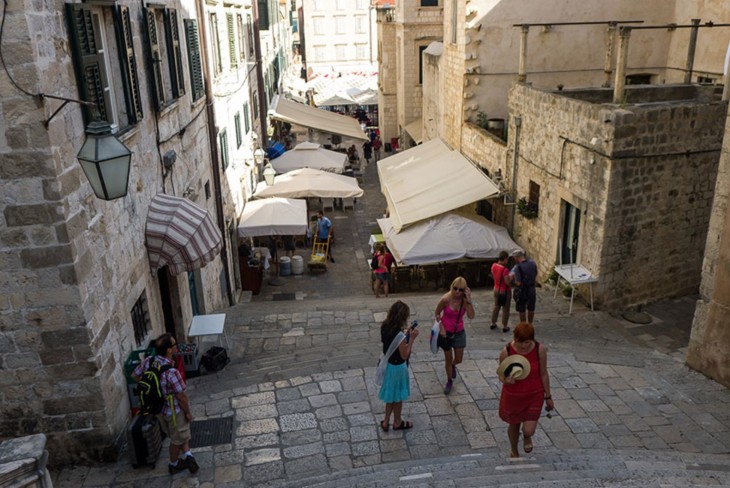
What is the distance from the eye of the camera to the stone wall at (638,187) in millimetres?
10250

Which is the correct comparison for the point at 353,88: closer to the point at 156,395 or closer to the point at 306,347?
the point at 306,347

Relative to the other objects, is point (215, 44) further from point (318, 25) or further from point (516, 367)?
point (318, 25)

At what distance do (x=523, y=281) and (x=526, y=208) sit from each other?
15.3 ft

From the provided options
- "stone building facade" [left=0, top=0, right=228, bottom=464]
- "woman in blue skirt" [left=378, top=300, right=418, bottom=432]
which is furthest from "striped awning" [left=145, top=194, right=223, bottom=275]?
"woman in blue skirt" [left=378, top=300, right=418, bottom=432]

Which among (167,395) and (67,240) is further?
(167,395)

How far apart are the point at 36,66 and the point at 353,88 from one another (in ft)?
117

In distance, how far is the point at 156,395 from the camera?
19.1 ft

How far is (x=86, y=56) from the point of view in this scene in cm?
600

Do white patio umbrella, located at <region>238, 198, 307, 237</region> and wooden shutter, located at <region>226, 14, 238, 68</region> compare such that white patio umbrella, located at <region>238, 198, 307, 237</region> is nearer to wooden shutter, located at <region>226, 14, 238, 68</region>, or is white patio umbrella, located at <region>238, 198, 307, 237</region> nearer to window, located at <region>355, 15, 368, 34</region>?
wooden shutter, located at <region>226, 14, 238, 68</region>

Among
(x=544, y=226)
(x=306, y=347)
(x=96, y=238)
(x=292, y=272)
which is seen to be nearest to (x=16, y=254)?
(x=96, y=238)

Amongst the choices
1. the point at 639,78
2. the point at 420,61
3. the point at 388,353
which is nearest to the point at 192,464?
the point at 388,353

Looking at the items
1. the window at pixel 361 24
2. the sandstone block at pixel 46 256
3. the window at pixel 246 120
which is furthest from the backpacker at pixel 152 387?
the window at pixel 361 24

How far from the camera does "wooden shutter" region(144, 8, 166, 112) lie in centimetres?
852

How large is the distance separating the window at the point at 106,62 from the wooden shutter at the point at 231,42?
984 centimetres
